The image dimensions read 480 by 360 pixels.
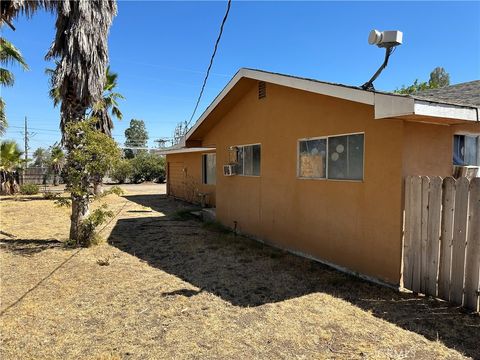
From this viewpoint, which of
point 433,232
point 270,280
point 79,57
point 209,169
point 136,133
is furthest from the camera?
point 136,133

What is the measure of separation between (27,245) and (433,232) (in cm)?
878

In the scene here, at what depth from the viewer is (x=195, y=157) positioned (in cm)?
1753

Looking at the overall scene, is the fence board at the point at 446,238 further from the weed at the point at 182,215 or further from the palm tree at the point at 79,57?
the weed at the point at 182,215

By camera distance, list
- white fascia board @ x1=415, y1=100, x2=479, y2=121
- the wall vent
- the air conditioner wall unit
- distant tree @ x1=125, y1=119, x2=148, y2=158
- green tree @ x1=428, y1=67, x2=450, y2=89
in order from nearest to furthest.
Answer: white fascia board @ x1=415, y1=100, x2=479, y2=121 → the wall vent → the air conditioner wall unit → green tree @ x1=428, y1=67, x2=450, y2=89 → distant tree @ x1=125, y1=119, x2=148, y2=158

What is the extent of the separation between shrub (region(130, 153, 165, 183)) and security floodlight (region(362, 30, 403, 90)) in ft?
111

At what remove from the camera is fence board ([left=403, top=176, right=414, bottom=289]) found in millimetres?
5094

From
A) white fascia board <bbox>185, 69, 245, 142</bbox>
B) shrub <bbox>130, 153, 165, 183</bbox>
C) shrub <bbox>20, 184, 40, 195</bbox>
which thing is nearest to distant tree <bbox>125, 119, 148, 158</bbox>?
shrub <bbox>130, 153, 165, 183</bbox>

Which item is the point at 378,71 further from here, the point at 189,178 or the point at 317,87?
the point at 189,178

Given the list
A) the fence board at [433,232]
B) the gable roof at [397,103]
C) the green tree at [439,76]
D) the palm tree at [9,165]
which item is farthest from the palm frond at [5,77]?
the green tree at [439,76]

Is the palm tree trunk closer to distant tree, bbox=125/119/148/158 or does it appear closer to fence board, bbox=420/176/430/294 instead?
fence board, bbox=420/176/430/294

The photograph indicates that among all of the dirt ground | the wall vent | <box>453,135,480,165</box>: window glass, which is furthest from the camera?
the wall vent

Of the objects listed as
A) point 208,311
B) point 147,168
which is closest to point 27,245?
point 208,311

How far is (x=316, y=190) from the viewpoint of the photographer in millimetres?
6836

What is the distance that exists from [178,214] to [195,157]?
178 inches
